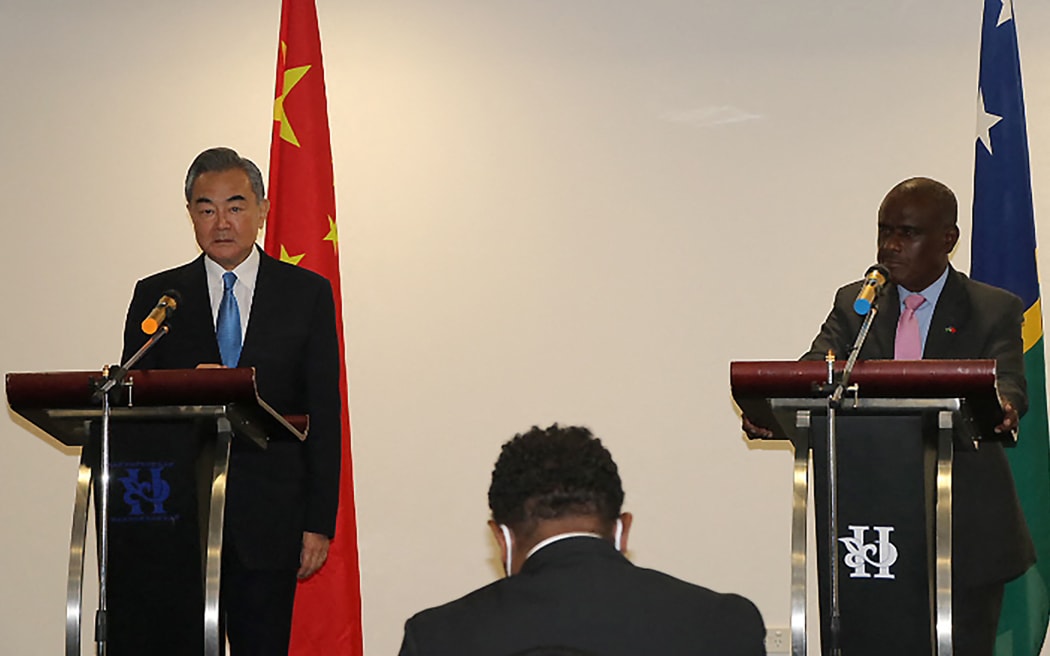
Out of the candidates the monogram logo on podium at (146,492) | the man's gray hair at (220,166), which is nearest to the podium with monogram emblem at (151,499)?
the monogram logo on podium at (146,492)

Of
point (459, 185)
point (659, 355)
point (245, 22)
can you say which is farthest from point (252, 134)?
point (659, 355)

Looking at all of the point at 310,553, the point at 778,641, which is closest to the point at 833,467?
the point at 310,553

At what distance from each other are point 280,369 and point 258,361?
0.20 ft

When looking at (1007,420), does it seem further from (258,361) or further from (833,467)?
(258,361)

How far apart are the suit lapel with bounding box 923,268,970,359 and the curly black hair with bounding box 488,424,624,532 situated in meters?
2.06

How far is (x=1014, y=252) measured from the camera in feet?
17.3

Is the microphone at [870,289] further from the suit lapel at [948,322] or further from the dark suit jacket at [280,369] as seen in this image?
the dark suit jacket at [280,369]

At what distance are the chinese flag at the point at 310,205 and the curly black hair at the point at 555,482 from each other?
305 cm

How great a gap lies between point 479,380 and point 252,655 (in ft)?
7.79

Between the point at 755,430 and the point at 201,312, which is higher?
the point at 201,312

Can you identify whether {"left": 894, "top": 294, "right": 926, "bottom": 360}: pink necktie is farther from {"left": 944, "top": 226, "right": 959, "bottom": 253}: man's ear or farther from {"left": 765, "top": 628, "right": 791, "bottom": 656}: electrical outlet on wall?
{"left": 765, "top": 628, "right": 791, "bottom": 656}: electrical outlet on wall

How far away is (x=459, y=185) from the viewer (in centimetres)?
596

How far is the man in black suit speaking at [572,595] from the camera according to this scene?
2.05 m

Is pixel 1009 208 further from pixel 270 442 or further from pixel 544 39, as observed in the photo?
pixel 270 442
